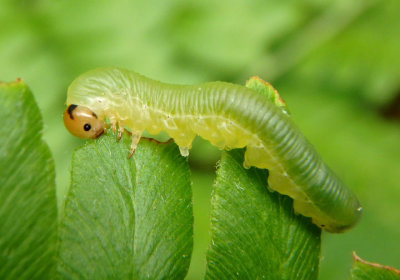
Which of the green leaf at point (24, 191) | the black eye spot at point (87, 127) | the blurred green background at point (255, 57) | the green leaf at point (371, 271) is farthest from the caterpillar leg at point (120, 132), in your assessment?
the blurred green background at point (255, 57)

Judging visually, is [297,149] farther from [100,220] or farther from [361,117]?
[361,117]

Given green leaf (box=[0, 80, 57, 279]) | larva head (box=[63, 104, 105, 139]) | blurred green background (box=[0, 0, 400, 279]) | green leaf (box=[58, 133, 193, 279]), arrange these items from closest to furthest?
1. green leaf (box=[0, 80, 57, 279])
2. green leaf (box=[58, 133, 193, 279])
3. larva head (box=[63, 104, 105, 139])
4. blurred green background (box=[0, 0, 400, 279])

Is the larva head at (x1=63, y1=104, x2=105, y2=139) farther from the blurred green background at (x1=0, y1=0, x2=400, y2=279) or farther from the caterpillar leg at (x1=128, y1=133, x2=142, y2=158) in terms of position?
the blurred green background at (x1=0, y1=0, x2=400, y2=279)

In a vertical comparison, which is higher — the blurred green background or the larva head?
the blurred green background

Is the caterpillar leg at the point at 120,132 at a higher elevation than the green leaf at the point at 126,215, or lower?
higher

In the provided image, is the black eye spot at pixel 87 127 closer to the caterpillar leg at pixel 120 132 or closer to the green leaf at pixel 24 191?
the caterpillar leg at pixel 120 132

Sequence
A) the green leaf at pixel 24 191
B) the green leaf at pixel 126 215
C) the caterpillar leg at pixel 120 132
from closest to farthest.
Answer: the green leaf at pixel 24 191 → the green leaf at pixel 126 215 → the caterpillar leg at pixel 120 132

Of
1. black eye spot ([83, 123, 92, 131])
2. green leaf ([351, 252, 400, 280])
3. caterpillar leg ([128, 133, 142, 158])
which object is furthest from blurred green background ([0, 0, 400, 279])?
green leaf ([351, 252, 400, 280])
